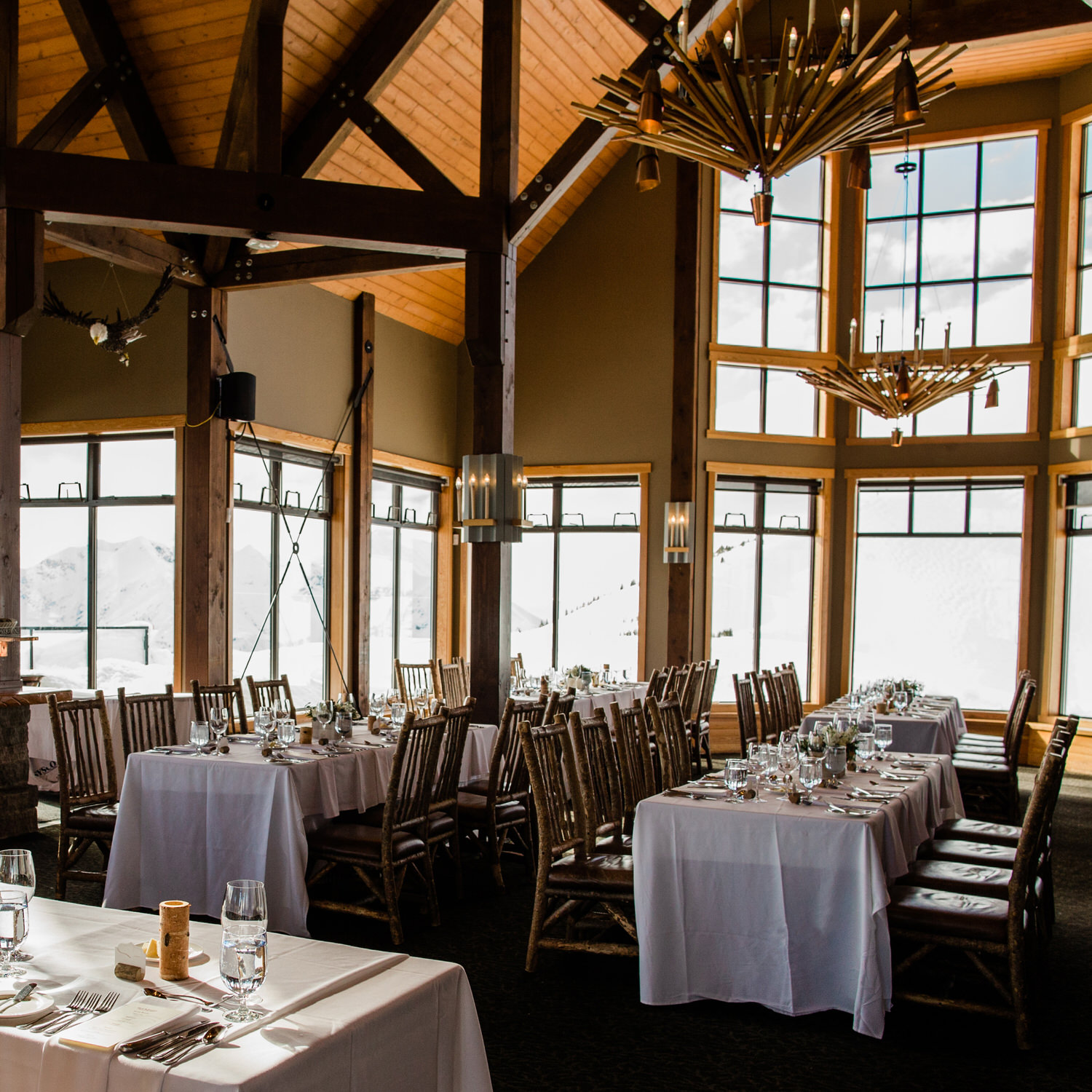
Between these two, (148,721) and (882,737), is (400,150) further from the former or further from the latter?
(882,737)

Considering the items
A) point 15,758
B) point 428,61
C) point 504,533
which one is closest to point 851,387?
point 504,533

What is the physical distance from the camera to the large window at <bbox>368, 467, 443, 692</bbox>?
1211cm

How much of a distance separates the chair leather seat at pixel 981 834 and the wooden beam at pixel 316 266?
5.35 meters

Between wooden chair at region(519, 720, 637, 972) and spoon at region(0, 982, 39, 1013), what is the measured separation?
8.56 feet

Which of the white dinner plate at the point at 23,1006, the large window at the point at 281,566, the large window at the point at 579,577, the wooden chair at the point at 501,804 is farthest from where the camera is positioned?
the large window at the point at 579,577

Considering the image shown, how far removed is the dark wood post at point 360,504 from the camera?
36.8 feet

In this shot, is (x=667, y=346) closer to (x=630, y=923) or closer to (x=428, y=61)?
(x=428, y=61)

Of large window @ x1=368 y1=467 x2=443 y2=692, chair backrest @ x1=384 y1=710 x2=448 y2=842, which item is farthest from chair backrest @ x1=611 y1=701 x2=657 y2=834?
large window @ x1=368 y1=467 x2=443 y2=692

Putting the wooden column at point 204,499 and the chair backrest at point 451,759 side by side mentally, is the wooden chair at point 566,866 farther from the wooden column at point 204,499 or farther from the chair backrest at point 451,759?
the wooden column at point 204,499

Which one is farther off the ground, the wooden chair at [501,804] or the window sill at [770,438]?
the window sill at [770,438]

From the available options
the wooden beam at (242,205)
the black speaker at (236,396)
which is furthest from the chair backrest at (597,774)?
the black speaker at (236,396)

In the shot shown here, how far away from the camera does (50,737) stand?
814cm

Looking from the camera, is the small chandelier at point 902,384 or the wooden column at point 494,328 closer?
the wooden column at point 494,328

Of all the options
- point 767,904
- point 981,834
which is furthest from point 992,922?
point 981,834
